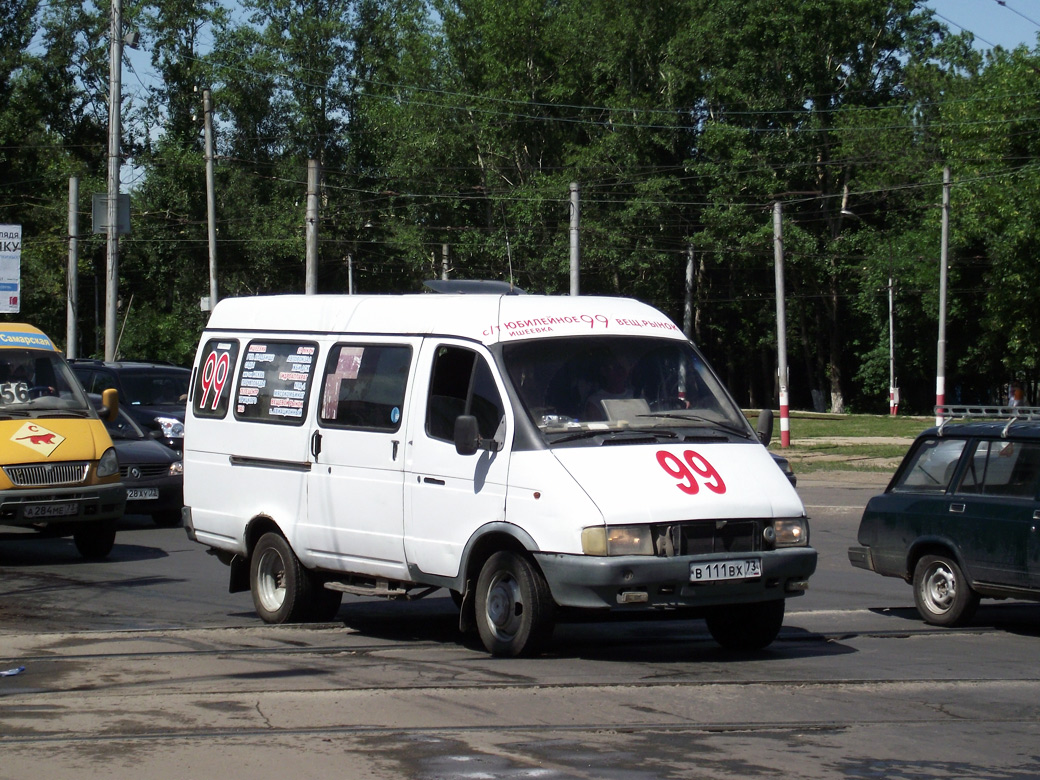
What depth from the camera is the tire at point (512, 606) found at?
25.8 ft

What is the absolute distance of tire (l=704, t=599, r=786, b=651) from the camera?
8383 mm

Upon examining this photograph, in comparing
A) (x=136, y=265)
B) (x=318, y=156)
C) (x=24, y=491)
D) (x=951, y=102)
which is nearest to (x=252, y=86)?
(x=318, y=156)

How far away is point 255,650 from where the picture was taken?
336 inches

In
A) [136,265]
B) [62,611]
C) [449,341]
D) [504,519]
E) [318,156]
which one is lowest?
[62,611]

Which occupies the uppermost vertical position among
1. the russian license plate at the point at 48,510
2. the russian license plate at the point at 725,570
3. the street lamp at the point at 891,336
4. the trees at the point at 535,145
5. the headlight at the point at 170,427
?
the trees at the point at 535,145

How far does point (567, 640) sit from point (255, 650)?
2.01 meters

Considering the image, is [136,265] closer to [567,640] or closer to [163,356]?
[163,356]

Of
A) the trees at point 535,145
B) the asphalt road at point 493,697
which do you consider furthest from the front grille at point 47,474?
the trees at point 535,145

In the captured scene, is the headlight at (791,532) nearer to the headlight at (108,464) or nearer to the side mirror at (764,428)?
the side mirror at (764,428)

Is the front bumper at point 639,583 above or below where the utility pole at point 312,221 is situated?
below

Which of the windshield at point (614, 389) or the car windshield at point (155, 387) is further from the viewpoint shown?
the car windshield at point (155, 387)

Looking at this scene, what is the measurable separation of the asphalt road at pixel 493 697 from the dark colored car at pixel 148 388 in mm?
9600

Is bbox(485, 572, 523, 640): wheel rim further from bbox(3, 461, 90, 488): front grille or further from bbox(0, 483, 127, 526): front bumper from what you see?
bbox(3, 461, 90, 488): front grille

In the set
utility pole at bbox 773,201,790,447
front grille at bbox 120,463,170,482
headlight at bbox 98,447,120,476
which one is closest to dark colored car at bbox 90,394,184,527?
front grille at bbox 120,463,170,482
